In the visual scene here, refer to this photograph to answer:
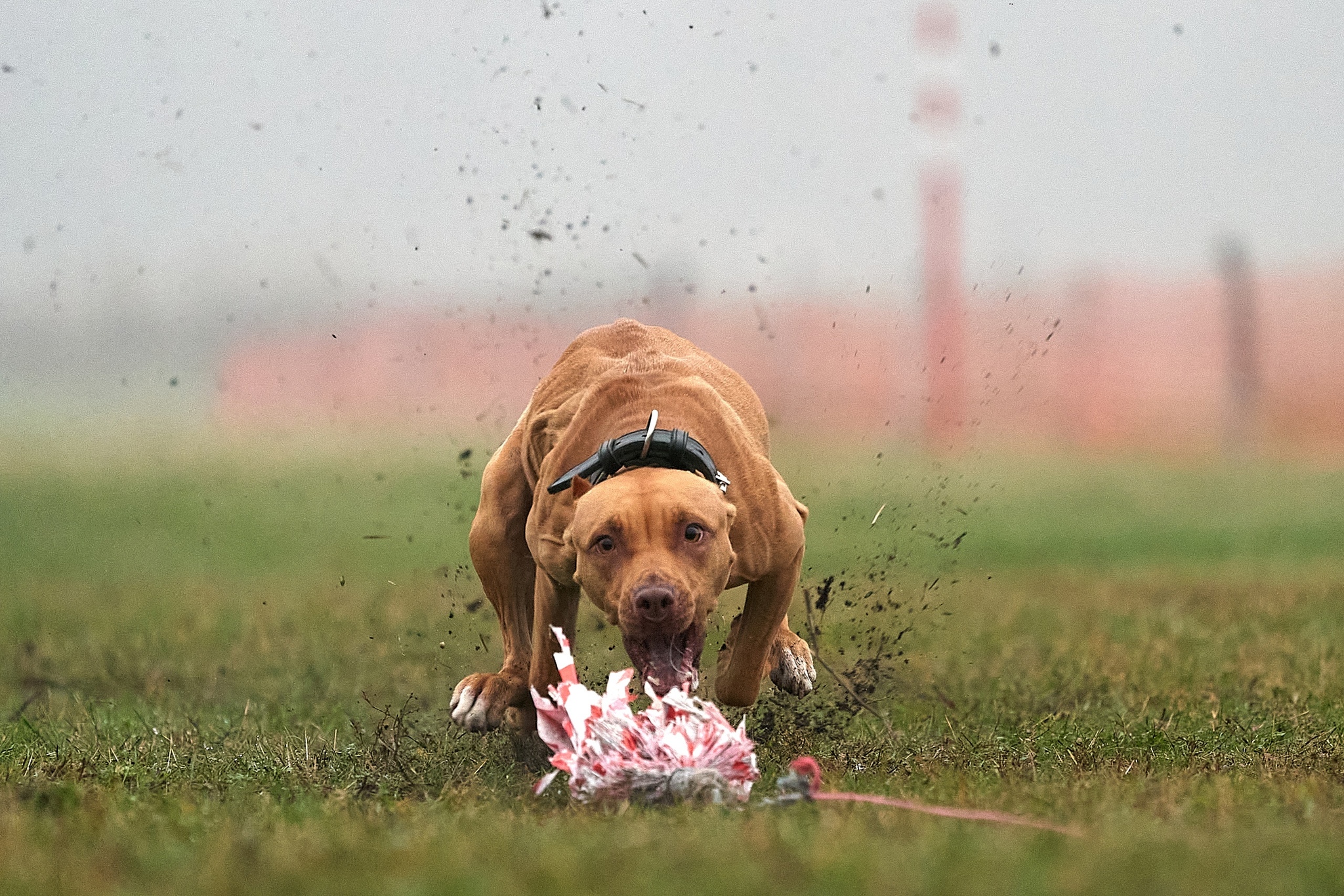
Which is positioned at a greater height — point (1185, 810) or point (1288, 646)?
point (1185, 810)

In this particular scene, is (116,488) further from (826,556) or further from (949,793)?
(949,793)

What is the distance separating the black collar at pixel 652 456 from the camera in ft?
15.6

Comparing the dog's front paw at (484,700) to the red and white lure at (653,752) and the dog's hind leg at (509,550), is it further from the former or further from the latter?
the red and white lure at (653,752)

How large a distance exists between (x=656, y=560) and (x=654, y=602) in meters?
0.15

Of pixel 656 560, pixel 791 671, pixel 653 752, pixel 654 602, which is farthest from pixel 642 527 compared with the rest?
pixel 791 671

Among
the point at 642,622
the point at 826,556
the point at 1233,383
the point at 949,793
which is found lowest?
the point at 1233,383

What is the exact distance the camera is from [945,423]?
63.5 feet

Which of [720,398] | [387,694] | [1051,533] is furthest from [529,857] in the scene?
[1051,533]

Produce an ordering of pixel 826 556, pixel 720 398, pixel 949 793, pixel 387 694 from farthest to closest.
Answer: pixel 826 556
pixel 387 694
pixel 720 398
pixel 949 793

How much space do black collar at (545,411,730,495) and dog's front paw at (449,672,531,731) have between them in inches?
45.0

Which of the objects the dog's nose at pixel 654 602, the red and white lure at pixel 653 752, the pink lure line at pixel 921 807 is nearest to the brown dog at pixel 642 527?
the dog's nose at pixel 654 602

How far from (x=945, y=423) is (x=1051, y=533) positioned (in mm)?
5731

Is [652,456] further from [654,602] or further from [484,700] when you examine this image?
[484,700]

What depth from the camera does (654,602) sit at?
432 cm
